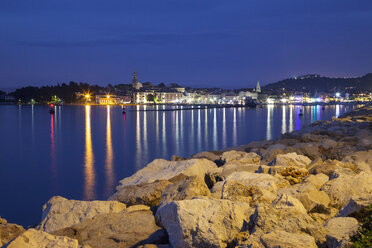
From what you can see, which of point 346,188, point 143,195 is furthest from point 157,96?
point 346,188

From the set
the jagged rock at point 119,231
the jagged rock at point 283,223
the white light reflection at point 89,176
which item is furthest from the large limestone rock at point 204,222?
the white light reflection at point 89,176

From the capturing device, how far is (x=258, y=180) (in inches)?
180

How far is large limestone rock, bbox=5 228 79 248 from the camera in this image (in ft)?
9.23

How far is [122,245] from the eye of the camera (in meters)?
3.46

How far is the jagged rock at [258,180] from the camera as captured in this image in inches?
170

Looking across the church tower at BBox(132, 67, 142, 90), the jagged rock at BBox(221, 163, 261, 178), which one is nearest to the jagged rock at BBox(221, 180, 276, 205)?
the jagged rock at BBox(221, 163, 261, 178)

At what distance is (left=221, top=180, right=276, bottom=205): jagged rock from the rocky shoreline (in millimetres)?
10

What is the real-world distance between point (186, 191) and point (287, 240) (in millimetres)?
1530

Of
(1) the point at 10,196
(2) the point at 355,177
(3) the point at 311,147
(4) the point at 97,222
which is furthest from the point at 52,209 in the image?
(3) the point at 311,147

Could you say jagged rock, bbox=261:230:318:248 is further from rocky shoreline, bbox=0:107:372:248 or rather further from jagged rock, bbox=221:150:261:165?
jagged rock, bbox=221:150:261:165

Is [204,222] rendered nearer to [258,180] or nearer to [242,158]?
[258,180]

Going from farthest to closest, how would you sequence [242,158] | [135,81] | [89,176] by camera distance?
[135,81], [89,176], [242,158]

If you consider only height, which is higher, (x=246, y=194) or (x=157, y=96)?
(x=157, y=96)

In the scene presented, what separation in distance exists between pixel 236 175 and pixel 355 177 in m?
1.42
